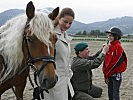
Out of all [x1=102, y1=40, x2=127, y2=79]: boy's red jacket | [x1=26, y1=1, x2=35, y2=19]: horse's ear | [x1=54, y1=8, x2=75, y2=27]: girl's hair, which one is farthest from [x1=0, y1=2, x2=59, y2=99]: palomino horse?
[x1=102, y1=40, x2=127, y2=79]: boy's red jacket

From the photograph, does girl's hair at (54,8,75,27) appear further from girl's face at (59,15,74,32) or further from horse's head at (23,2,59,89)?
horse's head at (23,2,59,89)

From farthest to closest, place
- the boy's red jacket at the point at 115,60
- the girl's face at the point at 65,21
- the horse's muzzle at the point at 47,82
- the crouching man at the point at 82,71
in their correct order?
the boy's red jacket at the point at 115,60, the crouching man at the point at 82,71, the girl's face at the point at 65,21, the horse's muzzle at the point at 47,82

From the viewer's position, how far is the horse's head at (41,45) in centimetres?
297

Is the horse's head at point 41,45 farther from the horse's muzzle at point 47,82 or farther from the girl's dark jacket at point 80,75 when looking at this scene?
the girl's dark jacket at point 80,75

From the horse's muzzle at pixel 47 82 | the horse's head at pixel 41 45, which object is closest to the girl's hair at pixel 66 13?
the horse's head at pixel 41 45

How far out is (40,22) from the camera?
3168 mm

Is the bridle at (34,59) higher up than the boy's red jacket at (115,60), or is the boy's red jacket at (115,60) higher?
the bridle at (34,59)

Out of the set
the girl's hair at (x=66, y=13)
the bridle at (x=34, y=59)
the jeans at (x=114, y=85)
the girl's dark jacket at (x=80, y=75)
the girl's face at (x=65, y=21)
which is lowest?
the jeans at (x=114, y=85)

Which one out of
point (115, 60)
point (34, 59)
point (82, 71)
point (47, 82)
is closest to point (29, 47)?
point (34, 59)

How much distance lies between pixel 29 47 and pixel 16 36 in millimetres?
349

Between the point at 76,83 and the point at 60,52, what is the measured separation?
1.17 metres

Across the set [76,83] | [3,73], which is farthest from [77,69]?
[3,73]

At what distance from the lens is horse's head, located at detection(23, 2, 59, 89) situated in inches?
117

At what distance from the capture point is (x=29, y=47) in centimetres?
319
